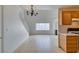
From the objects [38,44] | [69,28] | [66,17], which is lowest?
[38,44]

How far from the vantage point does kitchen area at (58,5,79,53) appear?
226 inches

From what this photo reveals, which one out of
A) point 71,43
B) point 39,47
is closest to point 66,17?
point 71,43

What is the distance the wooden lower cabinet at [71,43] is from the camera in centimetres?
573

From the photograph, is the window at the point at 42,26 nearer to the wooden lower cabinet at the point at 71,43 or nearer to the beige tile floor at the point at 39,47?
the beige tile floor at the point at 39,47

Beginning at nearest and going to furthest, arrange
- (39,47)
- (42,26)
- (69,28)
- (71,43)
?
(71,43)
(39,47)
(69,28)
(42,26)

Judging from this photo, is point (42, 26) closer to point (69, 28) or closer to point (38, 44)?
point (38, 44)

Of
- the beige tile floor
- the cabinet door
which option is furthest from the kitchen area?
the beige tile floor

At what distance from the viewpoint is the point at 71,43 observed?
576cm

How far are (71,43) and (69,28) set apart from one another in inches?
85.3

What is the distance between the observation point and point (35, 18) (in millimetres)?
16906

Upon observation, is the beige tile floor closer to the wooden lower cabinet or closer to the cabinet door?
the wooden lower cabinet
